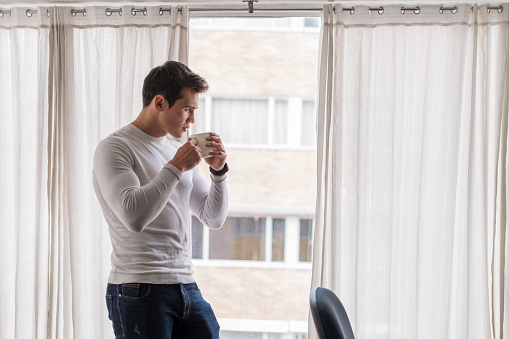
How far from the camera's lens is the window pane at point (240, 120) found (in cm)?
261

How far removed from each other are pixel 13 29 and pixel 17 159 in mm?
573

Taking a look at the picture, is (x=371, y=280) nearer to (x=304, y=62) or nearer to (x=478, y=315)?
(x=478, y=315)

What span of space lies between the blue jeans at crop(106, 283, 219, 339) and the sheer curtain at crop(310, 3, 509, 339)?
761 millimetres

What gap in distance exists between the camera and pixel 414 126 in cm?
236

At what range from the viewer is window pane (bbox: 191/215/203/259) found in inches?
104

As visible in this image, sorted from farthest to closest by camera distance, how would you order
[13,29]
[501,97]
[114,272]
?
[13,29] < [501,97] < [114,272]

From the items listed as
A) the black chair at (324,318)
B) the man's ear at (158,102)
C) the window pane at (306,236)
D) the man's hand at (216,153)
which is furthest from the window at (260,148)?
the black chair at (324,318)

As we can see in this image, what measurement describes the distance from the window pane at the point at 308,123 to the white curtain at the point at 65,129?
23.8 inches

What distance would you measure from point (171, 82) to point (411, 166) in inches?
43.7

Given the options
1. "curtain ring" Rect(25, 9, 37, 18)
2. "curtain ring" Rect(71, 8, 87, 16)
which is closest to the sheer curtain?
"curtain ring" Rect(71, 8, 87, 16)

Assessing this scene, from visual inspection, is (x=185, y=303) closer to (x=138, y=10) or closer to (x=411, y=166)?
(x=411, y=166)

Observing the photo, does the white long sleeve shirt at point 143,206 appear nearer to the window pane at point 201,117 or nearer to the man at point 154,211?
the man at point 154,211

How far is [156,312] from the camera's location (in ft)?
5.51

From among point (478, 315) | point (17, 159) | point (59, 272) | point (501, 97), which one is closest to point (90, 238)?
point (59, 272)
